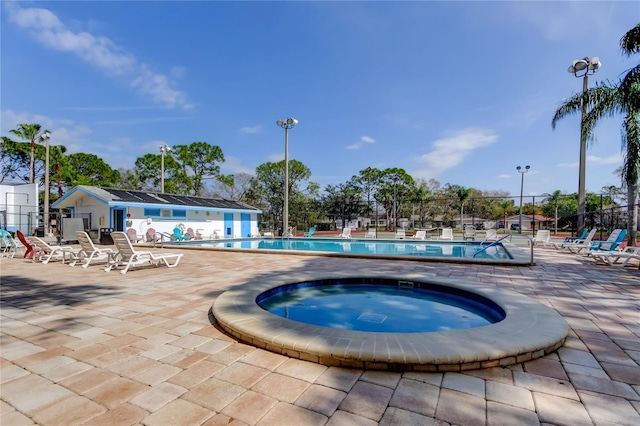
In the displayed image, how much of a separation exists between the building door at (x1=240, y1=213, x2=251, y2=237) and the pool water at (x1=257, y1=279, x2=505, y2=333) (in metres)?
18.1

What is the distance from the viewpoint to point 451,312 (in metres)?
4.22

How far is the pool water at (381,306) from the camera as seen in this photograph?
379cm

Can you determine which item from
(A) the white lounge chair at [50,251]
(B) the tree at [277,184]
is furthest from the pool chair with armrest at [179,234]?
(B) the tree at [277,184]

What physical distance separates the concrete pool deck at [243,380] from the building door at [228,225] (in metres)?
17.5

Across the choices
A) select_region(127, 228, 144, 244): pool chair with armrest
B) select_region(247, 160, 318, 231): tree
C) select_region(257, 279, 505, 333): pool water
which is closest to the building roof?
select_region(127, 228, 144, 244): pool chair with armrest

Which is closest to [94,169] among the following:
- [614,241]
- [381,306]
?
[381,306]

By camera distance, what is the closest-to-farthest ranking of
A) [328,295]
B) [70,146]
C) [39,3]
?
[328,295], [39,3], [70,146]

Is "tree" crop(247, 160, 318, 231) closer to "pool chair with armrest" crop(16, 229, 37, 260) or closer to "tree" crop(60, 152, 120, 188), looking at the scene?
"tree" crop(60, 152, 120, 188)

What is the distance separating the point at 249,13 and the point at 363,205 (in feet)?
44.0

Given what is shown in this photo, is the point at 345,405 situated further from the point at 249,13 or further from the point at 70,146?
the point at 70,146

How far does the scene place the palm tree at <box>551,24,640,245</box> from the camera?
7.52 metres

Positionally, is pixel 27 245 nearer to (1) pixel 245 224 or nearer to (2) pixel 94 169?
(1) pixel 245 224

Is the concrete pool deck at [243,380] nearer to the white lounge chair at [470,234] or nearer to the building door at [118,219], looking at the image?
the white lounge chair at [470,234]

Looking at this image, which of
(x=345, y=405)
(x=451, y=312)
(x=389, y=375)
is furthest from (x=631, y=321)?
(x=345, y=405)
